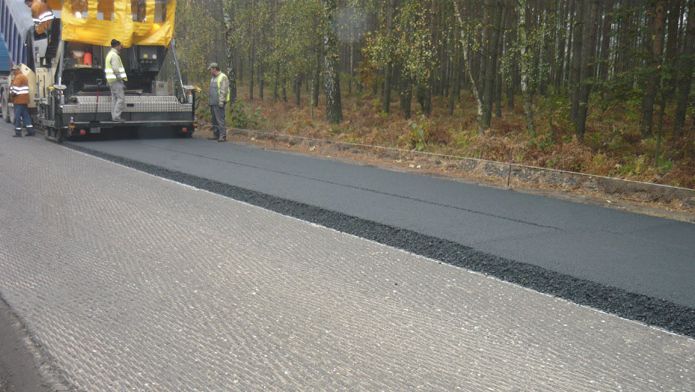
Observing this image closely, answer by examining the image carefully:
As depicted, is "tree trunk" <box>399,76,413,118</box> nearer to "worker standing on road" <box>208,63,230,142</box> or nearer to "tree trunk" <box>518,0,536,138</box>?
"worker standing on road" <box>208,63,230,142</box>

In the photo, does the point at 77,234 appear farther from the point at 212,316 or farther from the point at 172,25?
the point at 172,25

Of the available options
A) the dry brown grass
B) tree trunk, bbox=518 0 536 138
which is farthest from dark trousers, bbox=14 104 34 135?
tree trunk, bbox=518 0 536 138

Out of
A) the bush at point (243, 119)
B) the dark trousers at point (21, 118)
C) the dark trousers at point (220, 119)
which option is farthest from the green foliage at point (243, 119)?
the dark trousers at point (21, 118)

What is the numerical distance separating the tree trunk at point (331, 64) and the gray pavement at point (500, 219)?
7.18m

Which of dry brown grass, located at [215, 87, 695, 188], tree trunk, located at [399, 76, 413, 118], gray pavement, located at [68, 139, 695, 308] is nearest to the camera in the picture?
gray pavement, located at [68, 139, 695, 308]

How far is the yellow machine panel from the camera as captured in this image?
1623cm

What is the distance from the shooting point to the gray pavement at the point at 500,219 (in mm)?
6008

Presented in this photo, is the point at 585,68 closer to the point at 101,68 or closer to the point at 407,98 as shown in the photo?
the point at 407,98

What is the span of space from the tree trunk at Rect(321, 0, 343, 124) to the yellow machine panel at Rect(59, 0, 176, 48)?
449 cm

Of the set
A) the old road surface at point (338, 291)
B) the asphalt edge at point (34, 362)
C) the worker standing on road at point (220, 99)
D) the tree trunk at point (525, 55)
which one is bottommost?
the asphalt edge at point (34, 362)

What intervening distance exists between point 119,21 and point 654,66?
12299 mm

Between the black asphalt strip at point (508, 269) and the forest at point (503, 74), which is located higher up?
the forest at point (503, 74)

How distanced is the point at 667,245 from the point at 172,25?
14155 millimetres

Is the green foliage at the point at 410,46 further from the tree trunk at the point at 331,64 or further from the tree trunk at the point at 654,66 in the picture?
the tree trunk at the point at 654,66
